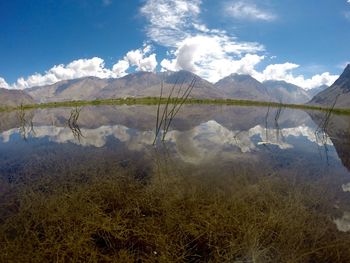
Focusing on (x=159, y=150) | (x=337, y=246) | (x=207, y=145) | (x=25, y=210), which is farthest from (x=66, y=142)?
(x=337, y=246)

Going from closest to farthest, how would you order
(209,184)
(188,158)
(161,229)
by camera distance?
(161,229)
(209,184)
(188,158)

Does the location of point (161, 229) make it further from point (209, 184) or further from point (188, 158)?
point (188, 158)

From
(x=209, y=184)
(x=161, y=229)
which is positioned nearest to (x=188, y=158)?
(x=209, y=184)

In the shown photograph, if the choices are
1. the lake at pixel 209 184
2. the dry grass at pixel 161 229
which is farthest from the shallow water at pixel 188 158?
the dry grass at pixel 161 229

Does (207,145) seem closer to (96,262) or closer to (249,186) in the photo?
(249,186)

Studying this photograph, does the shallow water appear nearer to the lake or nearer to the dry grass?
the lake

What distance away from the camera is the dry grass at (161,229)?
4.85 metres

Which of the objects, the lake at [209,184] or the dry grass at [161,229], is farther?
the lake at [209,184]

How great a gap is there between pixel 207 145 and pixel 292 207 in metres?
10.7

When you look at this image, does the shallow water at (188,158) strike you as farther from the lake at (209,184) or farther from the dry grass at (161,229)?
the dry grass at (161,229)

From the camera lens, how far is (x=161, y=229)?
557 centimetres

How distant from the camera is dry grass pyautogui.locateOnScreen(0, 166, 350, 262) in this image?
15.9ft

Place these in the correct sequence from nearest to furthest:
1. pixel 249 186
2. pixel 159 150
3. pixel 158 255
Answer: pixel 158 255 → pixel 249 186 → pixel 159 150

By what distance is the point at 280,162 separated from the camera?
1377 centimetres
